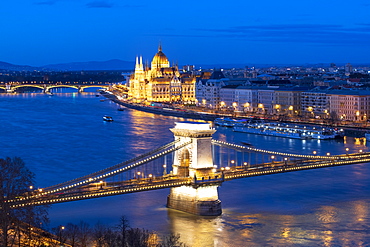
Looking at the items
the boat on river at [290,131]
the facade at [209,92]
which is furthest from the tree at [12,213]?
the facade at [209,92]

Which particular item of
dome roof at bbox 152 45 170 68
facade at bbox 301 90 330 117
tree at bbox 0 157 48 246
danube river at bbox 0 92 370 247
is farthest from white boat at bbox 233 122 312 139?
dome roof at bbox 152 45 170 68

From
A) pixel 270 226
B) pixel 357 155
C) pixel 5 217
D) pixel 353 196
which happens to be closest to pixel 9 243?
pixel 5 217

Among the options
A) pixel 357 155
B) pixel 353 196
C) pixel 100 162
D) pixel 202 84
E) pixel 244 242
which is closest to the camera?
pixel 244 242

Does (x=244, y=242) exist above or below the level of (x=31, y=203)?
below

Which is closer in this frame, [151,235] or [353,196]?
[151,235]

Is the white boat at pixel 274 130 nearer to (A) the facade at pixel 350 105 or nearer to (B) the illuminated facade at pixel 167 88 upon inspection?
(A) the facade at pixel 350 105

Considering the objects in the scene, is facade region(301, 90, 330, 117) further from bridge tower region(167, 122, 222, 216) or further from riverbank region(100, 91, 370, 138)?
bridge tower region(167, 122, 222, 216)

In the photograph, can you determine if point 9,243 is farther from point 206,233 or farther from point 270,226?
point 270,226

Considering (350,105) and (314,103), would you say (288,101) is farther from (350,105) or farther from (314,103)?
(350,105)
